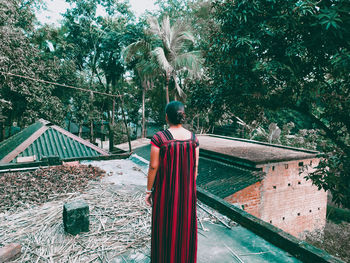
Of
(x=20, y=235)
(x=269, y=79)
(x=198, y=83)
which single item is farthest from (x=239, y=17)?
(x=20, y=235)

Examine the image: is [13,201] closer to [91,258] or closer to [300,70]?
[91,258]

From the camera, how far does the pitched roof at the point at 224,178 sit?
746 cm

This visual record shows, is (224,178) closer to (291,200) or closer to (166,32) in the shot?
(291,200)

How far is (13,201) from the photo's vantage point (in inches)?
171

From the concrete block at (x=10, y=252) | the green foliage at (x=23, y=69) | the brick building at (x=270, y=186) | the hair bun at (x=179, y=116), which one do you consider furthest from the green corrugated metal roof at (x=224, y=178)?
the green foliage at (x=23, y=69)

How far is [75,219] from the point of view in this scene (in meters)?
3.34

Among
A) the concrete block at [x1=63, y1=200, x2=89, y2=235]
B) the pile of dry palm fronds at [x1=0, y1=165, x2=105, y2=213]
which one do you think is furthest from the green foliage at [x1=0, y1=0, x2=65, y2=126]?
the concrete block at [x1=63, y1=200, x2=89, y2=235]

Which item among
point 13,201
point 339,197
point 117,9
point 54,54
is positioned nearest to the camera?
point 13,201

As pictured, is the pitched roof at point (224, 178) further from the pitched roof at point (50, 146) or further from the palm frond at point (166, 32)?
the palm frond at point (166, 32)

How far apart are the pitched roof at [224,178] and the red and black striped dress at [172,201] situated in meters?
4.60

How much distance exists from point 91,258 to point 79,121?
2080 centimetres

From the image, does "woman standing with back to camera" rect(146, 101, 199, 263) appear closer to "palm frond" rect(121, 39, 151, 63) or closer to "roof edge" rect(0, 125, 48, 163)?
"roof edge" rect(0, 125, 48, 163)

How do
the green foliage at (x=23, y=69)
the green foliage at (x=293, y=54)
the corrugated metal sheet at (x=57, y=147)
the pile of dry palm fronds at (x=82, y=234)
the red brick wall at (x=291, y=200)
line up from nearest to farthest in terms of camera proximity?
the pile of dry palm fronds at (x=82, y=234) → the green foliage at (x=293, y=54) → the red brick wall at (x=291, y=200) → the corrugated metal sheet at (x=57, y=147) → the green foliage at (x=23, y=69)

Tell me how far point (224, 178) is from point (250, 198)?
1132 mm
